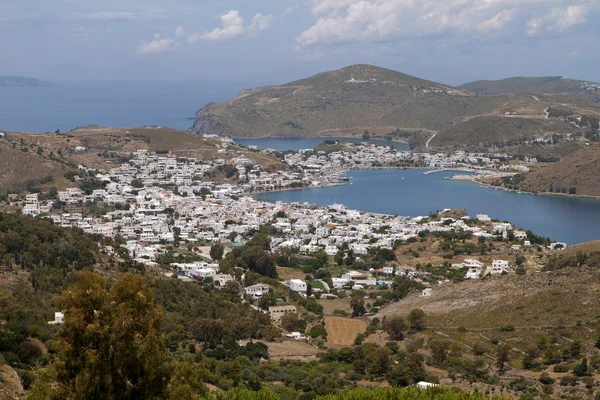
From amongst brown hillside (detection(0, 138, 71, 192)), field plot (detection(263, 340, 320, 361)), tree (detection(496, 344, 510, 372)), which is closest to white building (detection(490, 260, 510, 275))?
field plot (detection(263, 340, 320, 361))

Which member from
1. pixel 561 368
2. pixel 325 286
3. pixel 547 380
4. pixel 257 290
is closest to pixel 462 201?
pixel 325 286

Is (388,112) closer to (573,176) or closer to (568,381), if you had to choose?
(573,176)

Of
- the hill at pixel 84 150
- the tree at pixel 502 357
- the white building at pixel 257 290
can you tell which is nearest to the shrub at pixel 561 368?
the tree at pixel 502 357

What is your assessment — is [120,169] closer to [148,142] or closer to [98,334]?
[148,142]

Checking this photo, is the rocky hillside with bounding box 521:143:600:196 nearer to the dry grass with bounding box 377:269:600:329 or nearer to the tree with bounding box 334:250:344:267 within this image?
the tree with bounding box 334:250:344:267

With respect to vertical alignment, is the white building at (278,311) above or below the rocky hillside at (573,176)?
below

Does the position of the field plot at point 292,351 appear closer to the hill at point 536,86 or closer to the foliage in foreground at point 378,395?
the foliage in foreground at point 378,395

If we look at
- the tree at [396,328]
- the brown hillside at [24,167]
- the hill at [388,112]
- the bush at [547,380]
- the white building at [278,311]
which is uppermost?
the hill at [388,112]
